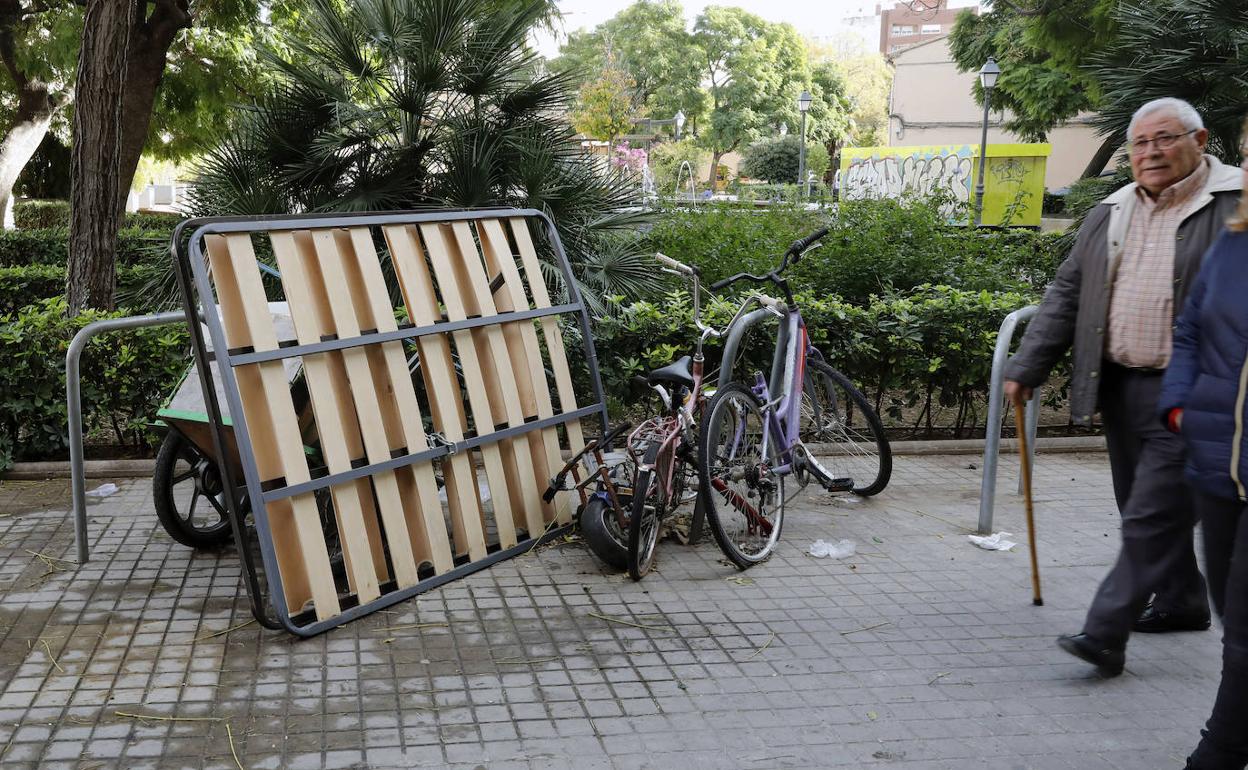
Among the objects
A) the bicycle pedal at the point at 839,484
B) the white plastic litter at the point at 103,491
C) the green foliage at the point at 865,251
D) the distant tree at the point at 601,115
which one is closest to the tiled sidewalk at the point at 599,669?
the white plastic litter at the point at 103,491

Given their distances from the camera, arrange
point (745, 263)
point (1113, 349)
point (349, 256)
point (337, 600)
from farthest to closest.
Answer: point (745, 263) < point (349, 256) < point (337, 600) < point (1113, 349)

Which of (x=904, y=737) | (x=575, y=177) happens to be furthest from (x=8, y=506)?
(x=904, y=737)

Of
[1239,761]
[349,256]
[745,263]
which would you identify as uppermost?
[349,256]

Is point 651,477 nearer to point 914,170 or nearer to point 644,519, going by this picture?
point 644,519

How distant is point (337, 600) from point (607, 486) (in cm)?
131

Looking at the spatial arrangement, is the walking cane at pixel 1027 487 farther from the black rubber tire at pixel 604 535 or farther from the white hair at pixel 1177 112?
the black rubber tire at pixel 604 535

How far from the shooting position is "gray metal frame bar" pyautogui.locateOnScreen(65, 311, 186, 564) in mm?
4797

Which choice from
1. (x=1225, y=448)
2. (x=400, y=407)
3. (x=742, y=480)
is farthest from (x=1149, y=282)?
(x=400, y=407)

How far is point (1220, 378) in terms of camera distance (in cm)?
305

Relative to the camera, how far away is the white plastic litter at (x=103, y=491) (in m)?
6.11

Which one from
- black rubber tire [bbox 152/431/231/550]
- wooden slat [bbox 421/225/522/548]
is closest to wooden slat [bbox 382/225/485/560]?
wooden slat [bbox 421/225/522/548]

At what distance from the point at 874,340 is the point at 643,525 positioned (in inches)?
115

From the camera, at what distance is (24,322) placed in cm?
639

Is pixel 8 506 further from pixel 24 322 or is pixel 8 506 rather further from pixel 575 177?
pixel 575 177
